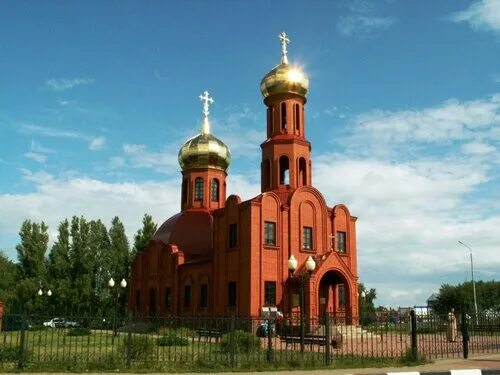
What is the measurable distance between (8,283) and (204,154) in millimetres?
27302

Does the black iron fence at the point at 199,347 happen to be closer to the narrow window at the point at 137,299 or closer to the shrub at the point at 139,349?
the shrub at the point at 139,349

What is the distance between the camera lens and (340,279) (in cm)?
3122

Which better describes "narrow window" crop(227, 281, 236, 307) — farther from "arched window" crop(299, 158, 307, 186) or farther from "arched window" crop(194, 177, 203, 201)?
"arched window" crop(194, 177, 203, 201)

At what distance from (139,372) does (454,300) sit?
6490cm

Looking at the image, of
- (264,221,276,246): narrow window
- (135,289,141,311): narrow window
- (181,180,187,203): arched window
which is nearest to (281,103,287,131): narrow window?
(264,221,276,246): narrow window

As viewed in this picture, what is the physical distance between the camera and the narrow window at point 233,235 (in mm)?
32094

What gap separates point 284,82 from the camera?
3550 cm

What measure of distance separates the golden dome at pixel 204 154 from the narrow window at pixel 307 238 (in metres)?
13.5

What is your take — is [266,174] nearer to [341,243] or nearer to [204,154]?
[341,243]

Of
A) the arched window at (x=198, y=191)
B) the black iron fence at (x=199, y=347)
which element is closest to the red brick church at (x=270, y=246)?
the arched window at (x=198, y=191)

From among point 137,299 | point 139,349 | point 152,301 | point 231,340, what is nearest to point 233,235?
point 152,301

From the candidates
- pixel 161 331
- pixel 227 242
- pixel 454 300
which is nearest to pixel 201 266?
pixel 227 242

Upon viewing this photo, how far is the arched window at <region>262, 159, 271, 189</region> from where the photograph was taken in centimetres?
3499

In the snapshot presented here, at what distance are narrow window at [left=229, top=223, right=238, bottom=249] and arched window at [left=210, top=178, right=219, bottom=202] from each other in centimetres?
1132
